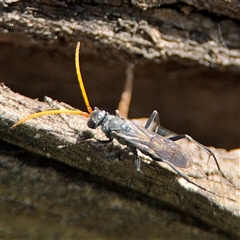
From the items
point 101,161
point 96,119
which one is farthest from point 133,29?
point 101,161

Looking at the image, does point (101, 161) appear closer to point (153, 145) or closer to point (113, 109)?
point (153, 145)

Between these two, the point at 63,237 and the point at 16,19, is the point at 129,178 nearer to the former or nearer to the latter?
the point at 63,237

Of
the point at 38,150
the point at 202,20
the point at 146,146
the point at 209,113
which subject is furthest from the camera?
the point at 209,113

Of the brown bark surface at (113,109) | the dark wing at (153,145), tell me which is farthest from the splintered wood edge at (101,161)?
the dark wing at (153,145)

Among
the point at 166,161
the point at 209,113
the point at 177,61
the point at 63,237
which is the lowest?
the point at 63,237

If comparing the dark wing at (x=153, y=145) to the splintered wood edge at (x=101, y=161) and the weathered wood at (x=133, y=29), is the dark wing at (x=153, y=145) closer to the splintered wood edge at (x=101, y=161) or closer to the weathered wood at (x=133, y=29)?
the splintered wood edge at (x=101, y=161)

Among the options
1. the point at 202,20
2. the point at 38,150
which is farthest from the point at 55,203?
the point at 202,20
